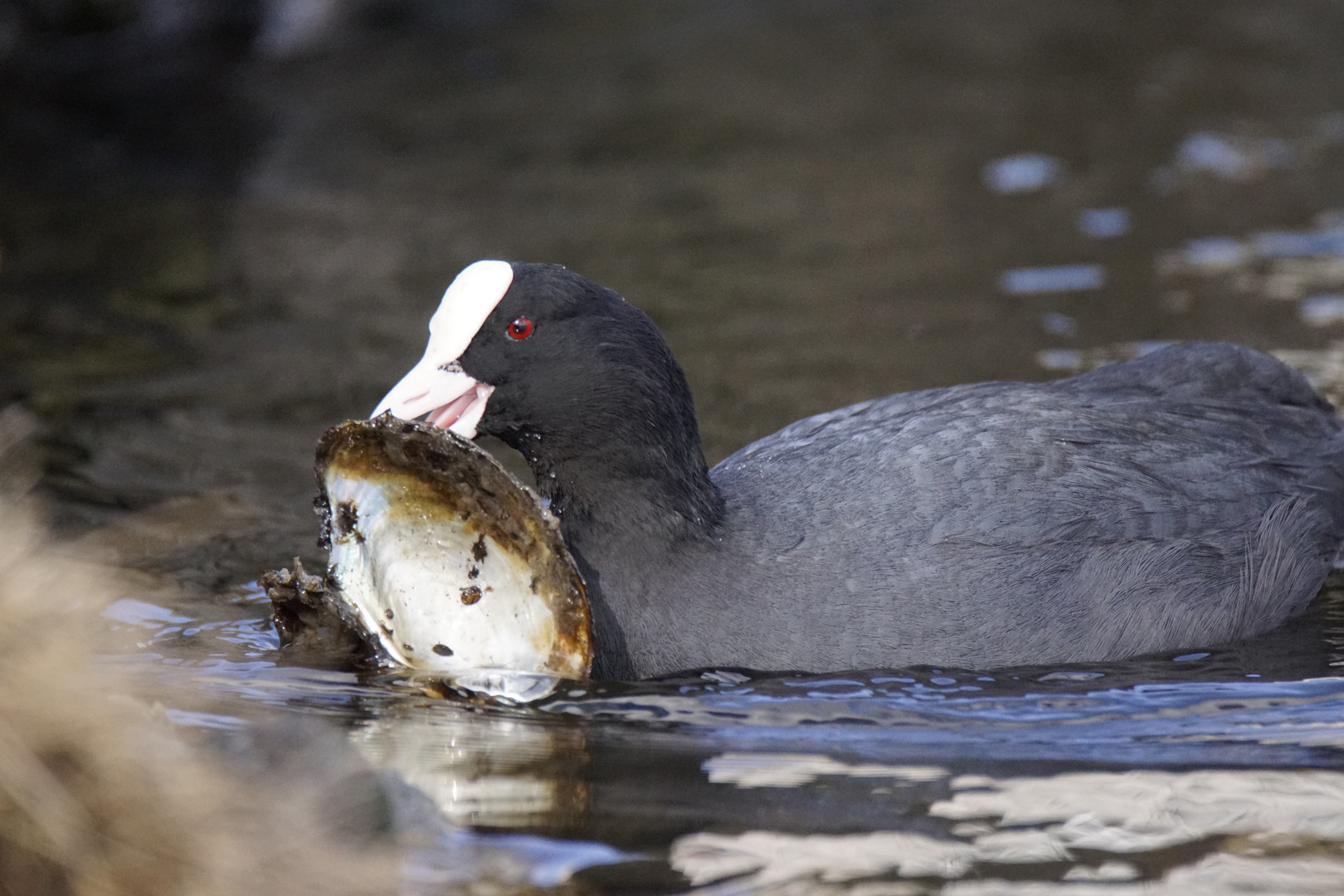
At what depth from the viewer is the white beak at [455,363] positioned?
3844 millimetres

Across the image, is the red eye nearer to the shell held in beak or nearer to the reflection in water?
the shell held in beak

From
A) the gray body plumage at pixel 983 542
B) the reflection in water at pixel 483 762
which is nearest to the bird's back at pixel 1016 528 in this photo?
the gray body plumage at pixel 983 542

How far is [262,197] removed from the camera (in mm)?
9500

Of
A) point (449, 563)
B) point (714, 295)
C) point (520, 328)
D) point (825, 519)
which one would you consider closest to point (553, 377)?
point (520, 328)

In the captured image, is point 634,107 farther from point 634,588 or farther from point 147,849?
point 147,849

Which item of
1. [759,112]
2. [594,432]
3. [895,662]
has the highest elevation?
[759,112]

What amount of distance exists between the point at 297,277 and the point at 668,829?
5358mm

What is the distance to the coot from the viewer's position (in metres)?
3.85

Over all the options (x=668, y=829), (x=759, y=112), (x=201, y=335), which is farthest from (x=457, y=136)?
(x=668, y=829)

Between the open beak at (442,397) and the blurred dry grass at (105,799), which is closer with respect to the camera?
the blurred dry grass at (105,799)

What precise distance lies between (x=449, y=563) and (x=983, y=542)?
125 centimetres

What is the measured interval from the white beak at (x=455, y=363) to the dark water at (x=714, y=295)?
65cm

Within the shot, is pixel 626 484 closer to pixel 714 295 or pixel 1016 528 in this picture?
pixel 1016 528

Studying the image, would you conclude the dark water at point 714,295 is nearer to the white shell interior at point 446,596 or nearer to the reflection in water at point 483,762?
the reflection in water at point 483,762
